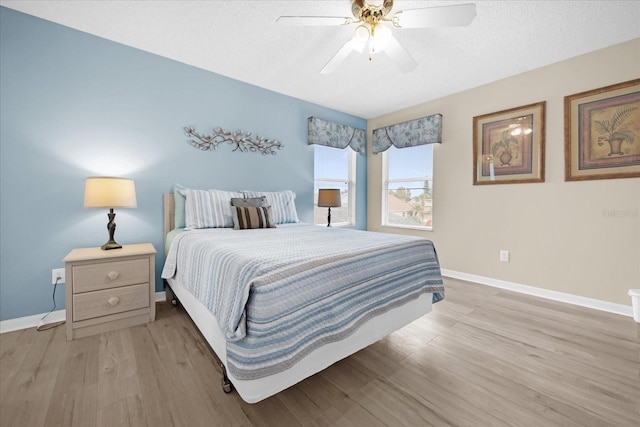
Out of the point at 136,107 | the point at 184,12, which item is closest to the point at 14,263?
the point at 136,107

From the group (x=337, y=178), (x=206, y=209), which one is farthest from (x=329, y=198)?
(x=206, y=209)

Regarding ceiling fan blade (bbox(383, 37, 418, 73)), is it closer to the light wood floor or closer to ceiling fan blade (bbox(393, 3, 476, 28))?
ceiling fan blade (bbox(393, 3, 476, 28))

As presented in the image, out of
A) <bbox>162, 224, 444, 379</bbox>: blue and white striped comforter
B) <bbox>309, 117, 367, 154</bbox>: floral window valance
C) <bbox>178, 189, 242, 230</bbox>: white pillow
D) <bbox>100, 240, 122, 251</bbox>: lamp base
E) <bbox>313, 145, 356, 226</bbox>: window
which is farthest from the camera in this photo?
<bbox>313, 145, 356, 226</bbox>: window

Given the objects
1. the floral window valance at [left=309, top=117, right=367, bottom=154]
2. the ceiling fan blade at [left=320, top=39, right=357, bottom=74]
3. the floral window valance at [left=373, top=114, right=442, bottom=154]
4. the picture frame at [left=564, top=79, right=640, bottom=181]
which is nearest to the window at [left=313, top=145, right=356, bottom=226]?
the floral window valance at [left=309, top=117, right=367, bottom=154]

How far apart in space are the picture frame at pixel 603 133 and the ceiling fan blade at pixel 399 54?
182cm

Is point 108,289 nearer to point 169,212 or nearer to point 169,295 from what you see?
point 169,295

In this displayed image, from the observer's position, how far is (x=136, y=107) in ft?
8.21

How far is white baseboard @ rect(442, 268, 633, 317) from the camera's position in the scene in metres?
2.39

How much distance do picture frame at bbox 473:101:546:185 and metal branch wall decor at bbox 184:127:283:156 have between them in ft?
8.38

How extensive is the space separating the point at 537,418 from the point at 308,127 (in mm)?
3595

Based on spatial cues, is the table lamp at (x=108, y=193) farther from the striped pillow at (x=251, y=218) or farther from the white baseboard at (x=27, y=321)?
the striped pillow at (x=251, y=218)

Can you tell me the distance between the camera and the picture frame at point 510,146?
283 centimetres

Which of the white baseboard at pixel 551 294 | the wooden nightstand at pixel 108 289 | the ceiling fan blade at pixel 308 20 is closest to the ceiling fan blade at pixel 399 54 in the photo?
the ceiling fan blade at pixel 308 20

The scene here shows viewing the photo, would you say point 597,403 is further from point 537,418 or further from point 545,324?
point 545,324
